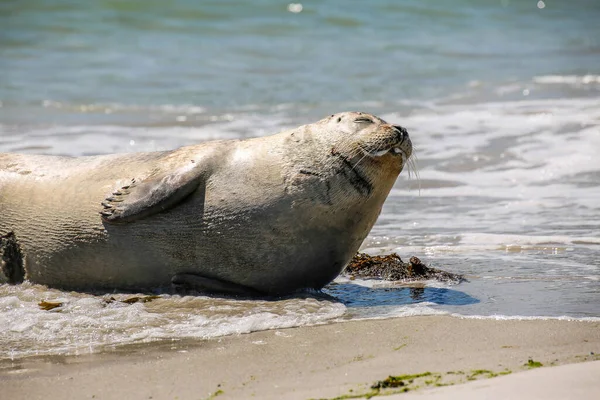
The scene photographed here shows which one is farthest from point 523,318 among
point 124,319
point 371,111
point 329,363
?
point 371,111

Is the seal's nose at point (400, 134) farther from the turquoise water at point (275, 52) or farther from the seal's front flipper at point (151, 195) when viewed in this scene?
the turquoise water at point (275, 52)

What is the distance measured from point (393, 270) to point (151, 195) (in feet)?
6.30

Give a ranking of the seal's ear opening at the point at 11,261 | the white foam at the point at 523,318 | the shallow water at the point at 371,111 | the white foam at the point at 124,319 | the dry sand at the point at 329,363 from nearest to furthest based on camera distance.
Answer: the dry sand at the point at 329,363
the white foam at the point at 124,319
the white foam at the point at 523,318
the shallow water at the point at 371,111
the seal's ear opening at the point at 11,261

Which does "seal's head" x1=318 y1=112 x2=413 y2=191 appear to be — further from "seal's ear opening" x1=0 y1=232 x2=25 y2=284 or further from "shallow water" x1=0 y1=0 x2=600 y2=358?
"seal's ear opening" x1=0 y1=232 x2=25 y2=284

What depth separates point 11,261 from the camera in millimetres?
7152

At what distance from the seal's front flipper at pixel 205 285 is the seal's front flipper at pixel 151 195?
0.46 m

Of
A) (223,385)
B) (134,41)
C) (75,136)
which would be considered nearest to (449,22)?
(134,41)

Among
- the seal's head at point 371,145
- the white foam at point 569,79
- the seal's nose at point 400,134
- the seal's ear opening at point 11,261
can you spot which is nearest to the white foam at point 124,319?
the seal's ear opening at point 11,261

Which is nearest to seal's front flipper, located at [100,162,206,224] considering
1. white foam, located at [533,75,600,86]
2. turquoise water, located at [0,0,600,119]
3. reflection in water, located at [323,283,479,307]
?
reflection in water, located at [323,283,479,307]

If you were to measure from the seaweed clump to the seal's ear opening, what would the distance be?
231 centimetres

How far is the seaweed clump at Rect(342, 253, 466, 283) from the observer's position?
293 inches

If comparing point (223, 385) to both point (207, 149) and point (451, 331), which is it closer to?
point (451, 331)


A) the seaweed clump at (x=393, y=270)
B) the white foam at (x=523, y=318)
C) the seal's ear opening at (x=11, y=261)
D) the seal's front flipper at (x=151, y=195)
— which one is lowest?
the seaweed clump at (x=393, y=270)

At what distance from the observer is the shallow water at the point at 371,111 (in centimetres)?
649
